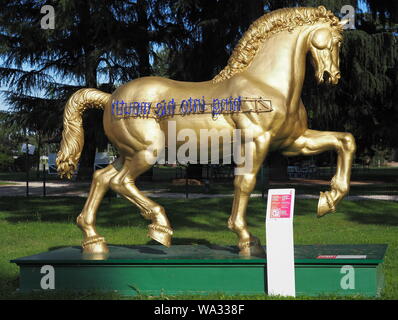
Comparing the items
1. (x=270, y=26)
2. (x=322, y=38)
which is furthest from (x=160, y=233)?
(x=322, y=38)

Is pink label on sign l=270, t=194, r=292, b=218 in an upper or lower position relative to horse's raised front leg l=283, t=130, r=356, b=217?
lower

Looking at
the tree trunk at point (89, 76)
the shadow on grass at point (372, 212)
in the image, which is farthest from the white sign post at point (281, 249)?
the tree trunk at point (89, 76)

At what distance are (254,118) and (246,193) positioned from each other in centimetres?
72

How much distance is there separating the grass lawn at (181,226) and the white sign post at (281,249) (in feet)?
0.59

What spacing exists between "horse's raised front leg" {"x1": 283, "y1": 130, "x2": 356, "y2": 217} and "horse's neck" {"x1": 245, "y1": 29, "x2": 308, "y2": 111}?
37cm

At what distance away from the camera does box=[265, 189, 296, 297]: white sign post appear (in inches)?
178

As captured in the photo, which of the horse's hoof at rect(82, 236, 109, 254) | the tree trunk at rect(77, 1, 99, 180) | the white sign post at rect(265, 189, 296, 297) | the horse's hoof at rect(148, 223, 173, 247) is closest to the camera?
the white sign post at rect(265, 189, 296, 297)

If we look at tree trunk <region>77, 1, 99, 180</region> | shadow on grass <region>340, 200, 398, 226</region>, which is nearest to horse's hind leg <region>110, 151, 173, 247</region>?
shadow on grass <region>340, 200, 398, 226</region>

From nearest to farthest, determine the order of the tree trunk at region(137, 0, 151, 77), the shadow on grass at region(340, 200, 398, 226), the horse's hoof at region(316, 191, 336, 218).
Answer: the horse's hoof at region(316, 191, 336, 218) < the shadow on grass at region(340, 200, 398, 226) < the tree trunk at region(137, 0, 151, 77)

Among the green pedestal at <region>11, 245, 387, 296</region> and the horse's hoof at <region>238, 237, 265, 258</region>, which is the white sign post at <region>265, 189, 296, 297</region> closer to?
the green pedestal at <region>11, 245, 387, 296</region>

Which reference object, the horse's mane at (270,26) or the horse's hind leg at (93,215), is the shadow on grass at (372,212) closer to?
the horse's mane at (270,26)

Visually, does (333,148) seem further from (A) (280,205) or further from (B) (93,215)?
(B) (93,215)

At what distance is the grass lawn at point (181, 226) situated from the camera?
23.2ft
